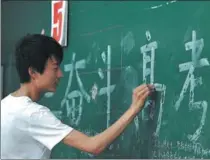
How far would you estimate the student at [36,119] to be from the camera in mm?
2055

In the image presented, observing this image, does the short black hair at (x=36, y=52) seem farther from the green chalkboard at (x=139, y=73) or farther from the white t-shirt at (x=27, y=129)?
the green chalkboard at (x=139, y=73)

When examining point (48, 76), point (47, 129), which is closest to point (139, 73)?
point (48, 76)

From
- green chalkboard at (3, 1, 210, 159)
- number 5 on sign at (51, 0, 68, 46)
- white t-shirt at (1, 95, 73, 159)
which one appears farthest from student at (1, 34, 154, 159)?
number 5 on sign at (51, 0, 68, 46)

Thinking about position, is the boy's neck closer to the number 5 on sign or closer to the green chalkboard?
the green chalkboard

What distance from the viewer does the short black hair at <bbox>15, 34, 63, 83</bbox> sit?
2170mm

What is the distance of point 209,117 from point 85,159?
2.54 ft

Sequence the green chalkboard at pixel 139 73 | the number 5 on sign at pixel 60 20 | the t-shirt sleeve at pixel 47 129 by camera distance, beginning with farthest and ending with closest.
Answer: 1. the number 5 on sign at pixel 60 20
2. the green chalkboard at pixel 139 73
3. the t-shirt sleeve at pixel 47 129

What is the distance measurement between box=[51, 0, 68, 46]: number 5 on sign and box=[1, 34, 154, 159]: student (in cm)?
71

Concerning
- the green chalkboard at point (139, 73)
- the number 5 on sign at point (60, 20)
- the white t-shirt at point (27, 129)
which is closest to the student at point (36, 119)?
the white t-shirt at point (27, 129)

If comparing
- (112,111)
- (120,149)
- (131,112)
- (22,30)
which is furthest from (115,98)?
(22,30)

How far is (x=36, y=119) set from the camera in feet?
6.73

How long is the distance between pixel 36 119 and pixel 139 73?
695mm

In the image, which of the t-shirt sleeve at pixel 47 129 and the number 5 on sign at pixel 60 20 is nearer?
the t-shirt sleeve at pixel 47 129

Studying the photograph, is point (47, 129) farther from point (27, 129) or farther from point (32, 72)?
point (32, 72)
